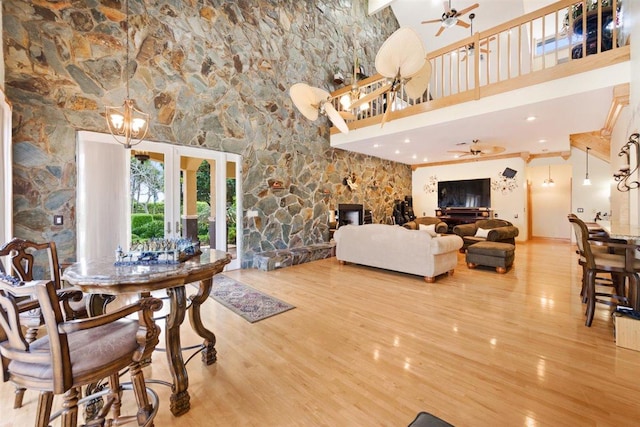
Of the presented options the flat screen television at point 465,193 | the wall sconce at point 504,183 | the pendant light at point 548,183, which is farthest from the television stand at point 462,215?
the pendant light at point 548,183

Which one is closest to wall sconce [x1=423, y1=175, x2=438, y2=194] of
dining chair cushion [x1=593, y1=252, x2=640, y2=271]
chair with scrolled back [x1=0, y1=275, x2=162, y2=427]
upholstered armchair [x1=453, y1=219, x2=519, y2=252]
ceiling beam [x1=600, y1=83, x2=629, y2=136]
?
upholstered armchair [x1=453, y1=219, x2=519, y2=252]

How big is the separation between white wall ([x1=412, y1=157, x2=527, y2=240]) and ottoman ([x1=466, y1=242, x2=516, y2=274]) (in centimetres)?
426

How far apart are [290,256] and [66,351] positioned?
15.0 ft

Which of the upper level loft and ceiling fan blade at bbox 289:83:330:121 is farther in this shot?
the upper level loft

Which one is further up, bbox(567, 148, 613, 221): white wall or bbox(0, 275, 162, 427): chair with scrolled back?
bbox(567, 148, 613, 221): white wall

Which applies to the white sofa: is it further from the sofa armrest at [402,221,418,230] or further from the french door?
the sofa armrest at [402,221,418,230]

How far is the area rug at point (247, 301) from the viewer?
A: 3.18m

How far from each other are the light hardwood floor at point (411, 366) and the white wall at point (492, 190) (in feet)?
18.4

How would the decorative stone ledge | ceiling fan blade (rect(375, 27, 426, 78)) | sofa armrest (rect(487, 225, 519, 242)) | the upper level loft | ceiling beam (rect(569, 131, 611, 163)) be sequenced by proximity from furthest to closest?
ceiling beam (rect(569, 131, 611, 163)) < sofa armrest (rect(487, 225, 519, 242)) < the decorative stone ledge < the upper level loft < ceiling fan blade (rect(375, 27, 426, 78))

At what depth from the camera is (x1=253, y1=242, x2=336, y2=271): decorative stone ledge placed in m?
5.34

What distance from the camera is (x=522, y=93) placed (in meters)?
4.07

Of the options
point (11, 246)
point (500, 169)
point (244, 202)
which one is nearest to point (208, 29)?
point (244, 202)

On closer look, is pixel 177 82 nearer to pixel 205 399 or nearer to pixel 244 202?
pixel 244 202

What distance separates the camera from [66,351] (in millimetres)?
1134
